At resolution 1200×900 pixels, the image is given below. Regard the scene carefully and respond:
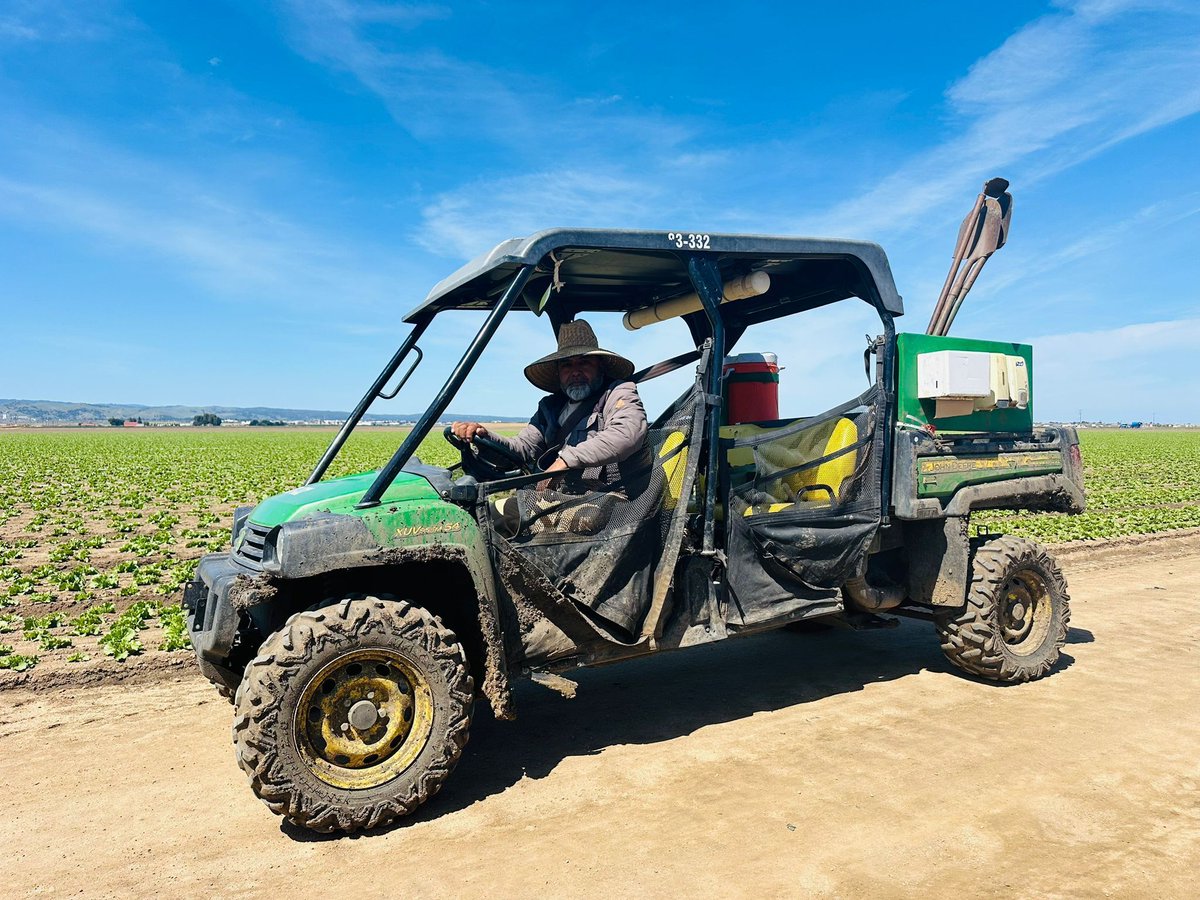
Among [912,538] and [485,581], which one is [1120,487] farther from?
[485,581]

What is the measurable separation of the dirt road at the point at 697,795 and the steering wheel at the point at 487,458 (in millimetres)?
1490

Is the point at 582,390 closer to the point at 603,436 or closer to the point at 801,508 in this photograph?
the point at 603,436

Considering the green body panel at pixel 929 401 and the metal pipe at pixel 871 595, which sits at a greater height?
the green body panel at pixel 929 401

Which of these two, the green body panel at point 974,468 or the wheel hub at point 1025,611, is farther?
the wheel hub at point 1025,611

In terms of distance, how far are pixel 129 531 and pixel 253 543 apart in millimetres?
11166

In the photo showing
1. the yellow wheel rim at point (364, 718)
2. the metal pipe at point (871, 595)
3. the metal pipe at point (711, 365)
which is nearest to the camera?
the yellow wheel rim at point (364, 718)

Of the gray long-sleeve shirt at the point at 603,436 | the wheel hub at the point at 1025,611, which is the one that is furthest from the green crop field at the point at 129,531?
the wheel hub at the point at 1025,611

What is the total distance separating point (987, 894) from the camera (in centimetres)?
305

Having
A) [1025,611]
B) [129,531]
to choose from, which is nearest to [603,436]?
[1025,611]

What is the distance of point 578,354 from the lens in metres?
4.77

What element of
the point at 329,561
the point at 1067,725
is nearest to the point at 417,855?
the point at 329,561

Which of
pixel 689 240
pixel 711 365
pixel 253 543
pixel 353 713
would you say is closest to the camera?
pixel 353 713

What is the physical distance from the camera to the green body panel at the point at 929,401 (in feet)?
17.0

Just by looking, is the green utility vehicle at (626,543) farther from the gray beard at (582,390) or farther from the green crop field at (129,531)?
the green crop field at (129,531)
